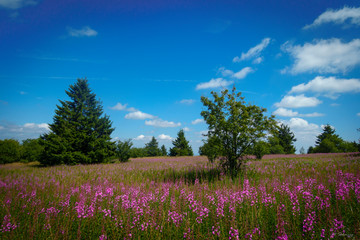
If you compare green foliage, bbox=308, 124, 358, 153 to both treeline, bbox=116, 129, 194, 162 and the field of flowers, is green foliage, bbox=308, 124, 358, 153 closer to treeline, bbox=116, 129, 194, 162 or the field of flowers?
treeline, bbox=116, 129, 194, 162

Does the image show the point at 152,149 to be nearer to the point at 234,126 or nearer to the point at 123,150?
the point at 123,150

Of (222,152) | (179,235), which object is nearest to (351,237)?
(179,235)

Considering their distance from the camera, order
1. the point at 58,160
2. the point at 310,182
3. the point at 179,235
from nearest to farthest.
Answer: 1. the point at 179,235
2. the point at 310,182
3. the point at 58,160

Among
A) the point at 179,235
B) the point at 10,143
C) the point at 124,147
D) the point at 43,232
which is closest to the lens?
the point at 179,235

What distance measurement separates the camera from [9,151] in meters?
31.1

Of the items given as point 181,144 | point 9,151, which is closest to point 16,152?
point 9,151

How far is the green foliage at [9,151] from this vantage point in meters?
30.5

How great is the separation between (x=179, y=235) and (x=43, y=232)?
10.9 ft

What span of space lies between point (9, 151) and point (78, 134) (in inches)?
→ 893

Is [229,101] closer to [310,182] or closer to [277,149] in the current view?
[310,182]

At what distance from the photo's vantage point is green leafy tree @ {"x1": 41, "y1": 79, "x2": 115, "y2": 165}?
19.6 m

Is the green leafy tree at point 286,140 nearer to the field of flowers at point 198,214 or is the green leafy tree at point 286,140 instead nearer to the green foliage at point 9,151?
the field of flowers at point 198,214

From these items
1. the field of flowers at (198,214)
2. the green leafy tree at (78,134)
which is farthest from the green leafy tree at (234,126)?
the green leafy tree at (78,134)

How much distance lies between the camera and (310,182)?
6156 millimetres
